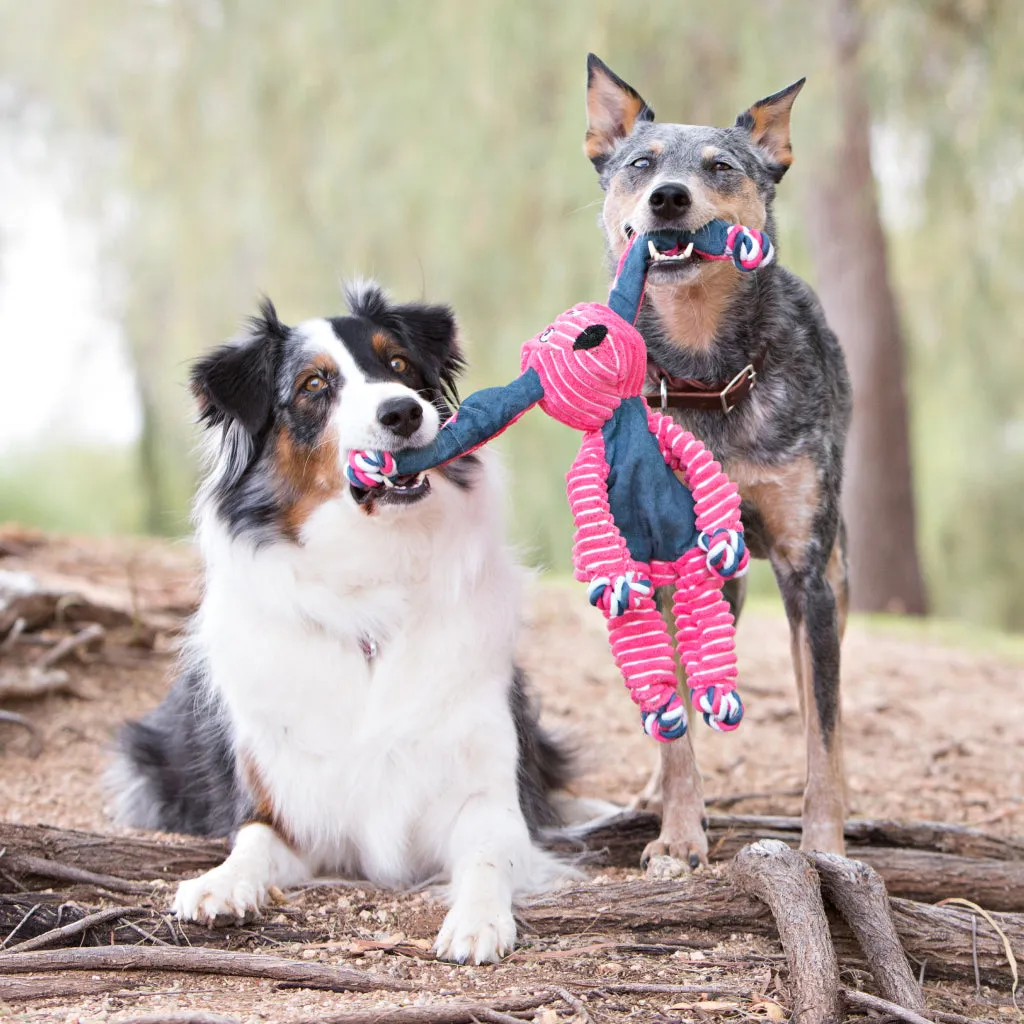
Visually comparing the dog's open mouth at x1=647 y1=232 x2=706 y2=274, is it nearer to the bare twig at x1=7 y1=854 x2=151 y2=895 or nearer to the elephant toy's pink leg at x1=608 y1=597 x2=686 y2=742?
the elephant toy's pink leg at x1=608 y1=597 x2=686 y2=742

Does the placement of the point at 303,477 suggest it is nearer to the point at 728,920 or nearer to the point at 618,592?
the point at 618,592

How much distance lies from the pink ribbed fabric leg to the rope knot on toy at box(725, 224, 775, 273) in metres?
0.78

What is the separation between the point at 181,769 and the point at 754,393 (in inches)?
75.1

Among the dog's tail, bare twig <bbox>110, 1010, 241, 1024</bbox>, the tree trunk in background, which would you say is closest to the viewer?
bare twig <bbox>110, 1010, 241, 1024</bbox>

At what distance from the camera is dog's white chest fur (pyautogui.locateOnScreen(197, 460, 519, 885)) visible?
2.81m

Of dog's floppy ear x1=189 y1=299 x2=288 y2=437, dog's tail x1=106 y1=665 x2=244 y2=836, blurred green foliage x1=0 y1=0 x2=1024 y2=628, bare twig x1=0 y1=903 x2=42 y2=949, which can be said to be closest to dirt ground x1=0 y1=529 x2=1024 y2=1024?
dog's tail x1=106 y1=665 x2=244 y2=836

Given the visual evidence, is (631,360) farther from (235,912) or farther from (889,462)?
(889,462)

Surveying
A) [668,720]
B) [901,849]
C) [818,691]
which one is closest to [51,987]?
[668,720]

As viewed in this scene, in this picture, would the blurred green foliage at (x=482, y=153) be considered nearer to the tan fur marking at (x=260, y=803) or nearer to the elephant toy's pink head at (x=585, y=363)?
the tan fur marking at (x=260, y=803)

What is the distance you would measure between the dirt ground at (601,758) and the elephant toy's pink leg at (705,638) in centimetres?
52

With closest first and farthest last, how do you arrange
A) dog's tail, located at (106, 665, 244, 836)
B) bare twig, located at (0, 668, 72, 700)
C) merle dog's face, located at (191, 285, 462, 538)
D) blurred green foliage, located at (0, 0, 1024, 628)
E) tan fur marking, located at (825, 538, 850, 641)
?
merle dog's face, located at (191, 285, 462, 538) < dog's tail, located at (106, 665, 244, 836) < tan fur marking, located at (825, 538, 850, 641) < bare twig, located at (0, 668, 72, 700) < blurred green foliage, located at (0, 0, 1024, 628)

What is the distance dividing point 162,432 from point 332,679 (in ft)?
27.4

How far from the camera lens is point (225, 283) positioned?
28.3ft

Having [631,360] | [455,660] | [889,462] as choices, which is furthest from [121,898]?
[889,462]
